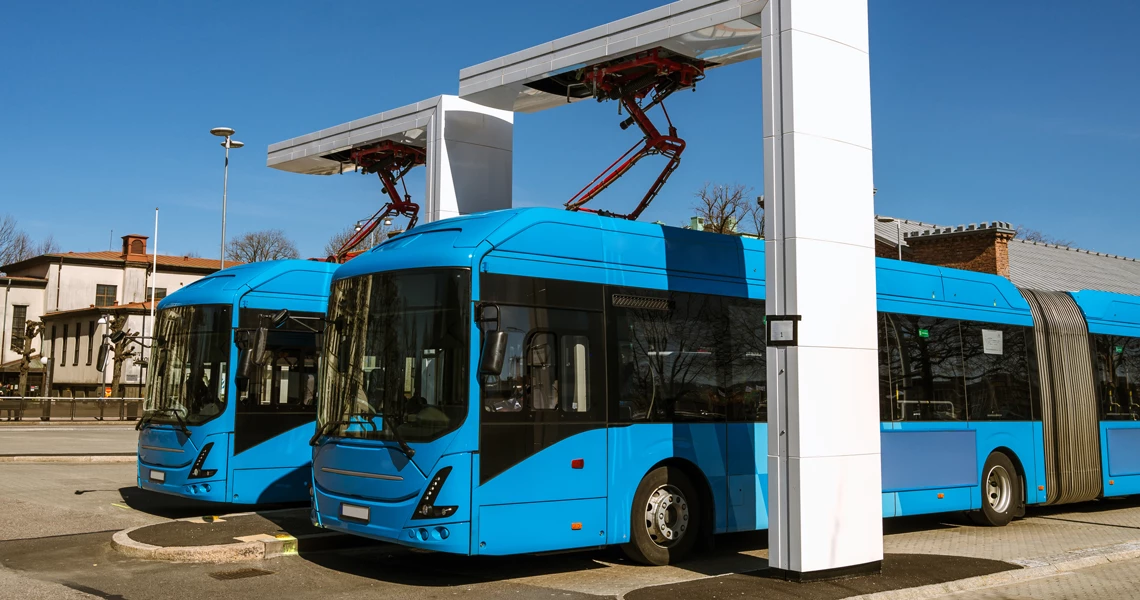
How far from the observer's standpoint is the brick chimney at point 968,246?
37000 mm

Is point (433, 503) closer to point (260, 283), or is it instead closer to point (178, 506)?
point (260, 283)

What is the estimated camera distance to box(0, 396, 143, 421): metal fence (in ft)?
129

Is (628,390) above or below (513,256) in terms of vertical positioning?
below

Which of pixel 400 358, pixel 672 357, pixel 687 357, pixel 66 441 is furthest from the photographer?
pixel 66 441

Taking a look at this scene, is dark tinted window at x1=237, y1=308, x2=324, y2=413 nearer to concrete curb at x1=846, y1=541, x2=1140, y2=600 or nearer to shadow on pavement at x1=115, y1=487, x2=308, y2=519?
shadow on pavement at x1=115, y1=487, x2=308, y2=519

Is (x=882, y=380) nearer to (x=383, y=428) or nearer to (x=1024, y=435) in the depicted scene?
(x=1024, y=435)

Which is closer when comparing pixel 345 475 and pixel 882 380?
pixel 345 475

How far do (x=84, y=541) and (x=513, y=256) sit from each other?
249 inches

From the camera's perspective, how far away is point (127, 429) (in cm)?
3731

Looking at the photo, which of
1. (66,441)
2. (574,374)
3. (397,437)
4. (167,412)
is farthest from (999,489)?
(66,441)

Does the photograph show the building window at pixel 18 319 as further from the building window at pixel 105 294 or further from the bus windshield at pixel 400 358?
the bus windshield at pixel 400 358

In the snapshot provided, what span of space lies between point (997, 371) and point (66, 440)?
83.4 feet

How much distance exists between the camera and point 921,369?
13.1 m

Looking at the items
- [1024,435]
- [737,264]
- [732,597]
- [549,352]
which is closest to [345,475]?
[549,352]
